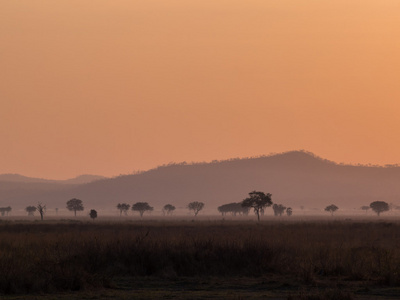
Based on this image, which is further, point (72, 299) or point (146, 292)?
point (146, 292)

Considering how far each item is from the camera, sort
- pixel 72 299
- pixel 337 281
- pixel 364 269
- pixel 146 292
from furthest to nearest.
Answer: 1. pixel 364 269
2. pixel 337 281
3. pixel 146 292
4. pixel 72 299

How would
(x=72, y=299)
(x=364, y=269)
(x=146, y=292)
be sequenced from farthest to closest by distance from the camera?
(x=364, y=269) → (x=146, y=292) → (x=72, y=299)

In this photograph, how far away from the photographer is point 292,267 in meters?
28.0

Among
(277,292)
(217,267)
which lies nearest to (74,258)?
(217,267)

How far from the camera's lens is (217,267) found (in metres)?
27.8

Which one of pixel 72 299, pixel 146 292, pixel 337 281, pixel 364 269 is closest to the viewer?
pixel 72 299

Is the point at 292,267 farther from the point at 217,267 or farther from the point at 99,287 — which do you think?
the point at 99,287

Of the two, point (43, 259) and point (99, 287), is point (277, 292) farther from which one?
point (43, 259)

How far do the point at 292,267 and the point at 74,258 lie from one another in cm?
814

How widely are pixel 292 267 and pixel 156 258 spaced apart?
5156 millimetres

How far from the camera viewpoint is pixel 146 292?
22.2 meters

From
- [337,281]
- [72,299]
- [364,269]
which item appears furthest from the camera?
[364,269]

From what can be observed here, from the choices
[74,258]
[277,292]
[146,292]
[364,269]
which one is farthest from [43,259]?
[364,269]

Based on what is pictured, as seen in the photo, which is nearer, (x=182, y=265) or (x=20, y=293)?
(x=20, y=293)
